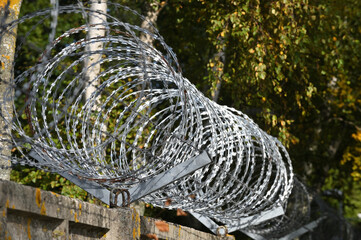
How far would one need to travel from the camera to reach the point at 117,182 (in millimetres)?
5668

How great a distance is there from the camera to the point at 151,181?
5625 mm

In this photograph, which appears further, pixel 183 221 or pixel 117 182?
pixel 183 221

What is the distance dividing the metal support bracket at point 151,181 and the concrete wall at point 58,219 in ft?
0.61

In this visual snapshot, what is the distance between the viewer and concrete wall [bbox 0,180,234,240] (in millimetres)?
3967

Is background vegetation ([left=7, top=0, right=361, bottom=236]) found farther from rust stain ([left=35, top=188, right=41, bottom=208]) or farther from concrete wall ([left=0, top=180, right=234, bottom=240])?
rust stain ([left=35, top=188, right=41, bottom=208])

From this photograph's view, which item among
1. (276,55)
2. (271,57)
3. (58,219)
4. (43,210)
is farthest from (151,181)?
(276,55)

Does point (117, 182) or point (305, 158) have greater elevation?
point (305, 158)

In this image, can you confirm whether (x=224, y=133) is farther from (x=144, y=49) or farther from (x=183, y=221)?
(x=183, y=221)

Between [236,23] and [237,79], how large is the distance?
1.20 m

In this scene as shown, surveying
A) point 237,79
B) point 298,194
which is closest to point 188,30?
point 237,79

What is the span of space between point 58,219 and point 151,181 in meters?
1.29

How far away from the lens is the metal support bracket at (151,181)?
215 inches

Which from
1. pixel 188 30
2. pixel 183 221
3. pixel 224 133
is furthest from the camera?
pixel 188 30

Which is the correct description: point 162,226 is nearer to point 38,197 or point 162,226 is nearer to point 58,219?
point 58,219
